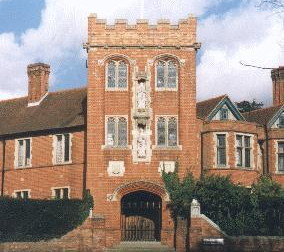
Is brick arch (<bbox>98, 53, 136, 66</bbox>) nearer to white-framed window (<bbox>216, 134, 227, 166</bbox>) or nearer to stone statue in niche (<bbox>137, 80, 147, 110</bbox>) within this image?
stone statue in niche (<bbox>137, 80, 147, 110</bbox>)

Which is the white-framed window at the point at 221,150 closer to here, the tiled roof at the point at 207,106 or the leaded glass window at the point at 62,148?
the tiled roof at the point at 207,106

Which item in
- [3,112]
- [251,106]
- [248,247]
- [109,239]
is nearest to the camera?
[248,247]

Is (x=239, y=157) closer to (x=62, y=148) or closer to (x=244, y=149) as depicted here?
(x=244, y=149)

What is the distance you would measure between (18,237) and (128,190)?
5.97 metres

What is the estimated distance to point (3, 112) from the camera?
4025 cm

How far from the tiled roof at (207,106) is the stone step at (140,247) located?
8250 millimetres

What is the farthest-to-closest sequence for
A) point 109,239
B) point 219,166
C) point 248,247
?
point 219,166 < point 109,239 < point 248,247

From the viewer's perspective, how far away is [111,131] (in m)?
31.8

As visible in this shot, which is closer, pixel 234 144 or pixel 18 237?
pixel 18 237

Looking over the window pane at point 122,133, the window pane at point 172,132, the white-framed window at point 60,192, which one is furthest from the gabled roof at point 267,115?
the white-framed window at point 60,192

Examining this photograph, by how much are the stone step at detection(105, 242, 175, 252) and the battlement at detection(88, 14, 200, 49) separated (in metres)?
10.3

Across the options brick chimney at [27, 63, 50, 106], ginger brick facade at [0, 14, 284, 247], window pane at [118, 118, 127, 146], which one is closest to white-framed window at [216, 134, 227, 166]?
ginger brick facade at [0, 14, 284, 247]

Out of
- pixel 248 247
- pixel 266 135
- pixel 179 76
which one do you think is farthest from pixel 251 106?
pixel 248 247

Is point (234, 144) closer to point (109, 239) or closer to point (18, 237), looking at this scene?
point (109, 239)
